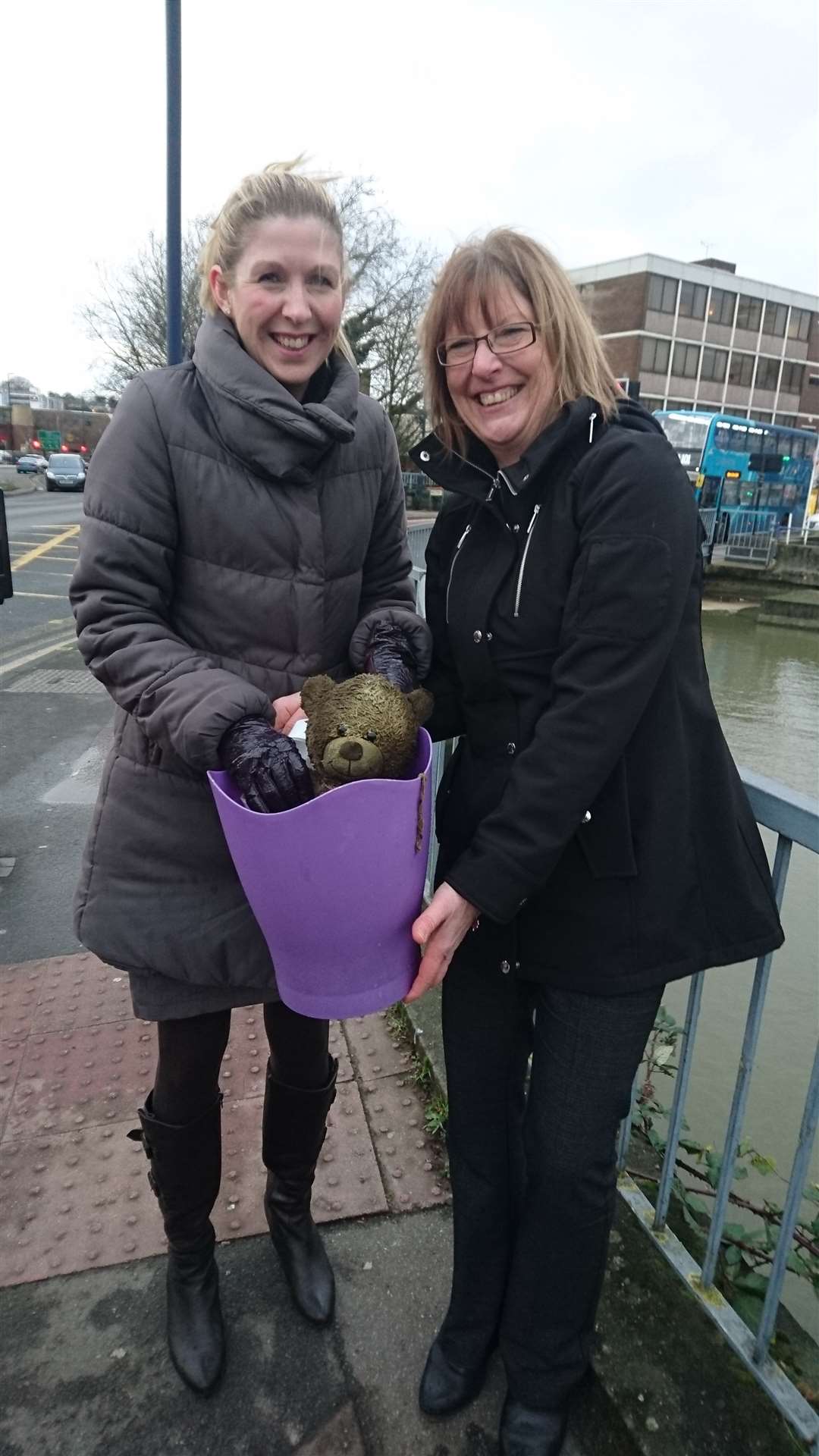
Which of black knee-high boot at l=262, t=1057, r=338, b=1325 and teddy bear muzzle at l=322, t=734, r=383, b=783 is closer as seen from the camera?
teddy bear muzzle at l=322, t=734, r=383, b=783

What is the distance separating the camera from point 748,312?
179 ft

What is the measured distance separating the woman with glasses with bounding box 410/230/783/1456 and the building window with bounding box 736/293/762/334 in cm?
6086

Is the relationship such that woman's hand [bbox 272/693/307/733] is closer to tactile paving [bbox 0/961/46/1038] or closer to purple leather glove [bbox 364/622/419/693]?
purple leather glove [bbox 364/622/419/693]

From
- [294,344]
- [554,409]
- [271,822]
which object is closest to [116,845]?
[271,822]

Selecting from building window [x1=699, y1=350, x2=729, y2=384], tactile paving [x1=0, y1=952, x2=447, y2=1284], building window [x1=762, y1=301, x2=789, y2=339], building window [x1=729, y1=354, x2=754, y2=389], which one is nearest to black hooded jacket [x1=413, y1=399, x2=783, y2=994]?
tactile paving [x1=0, y1=952, x2=447, y2=1284]

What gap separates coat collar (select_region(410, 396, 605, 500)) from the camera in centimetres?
137

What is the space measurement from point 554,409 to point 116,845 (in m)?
1.06

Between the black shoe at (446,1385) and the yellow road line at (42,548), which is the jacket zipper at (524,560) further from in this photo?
the yellow road line at (42,548)

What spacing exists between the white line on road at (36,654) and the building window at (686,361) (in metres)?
51.6

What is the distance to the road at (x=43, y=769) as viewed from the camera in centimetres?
338

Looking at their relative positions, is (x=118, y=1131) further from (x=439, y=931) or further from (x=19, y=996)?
(x=439, y=931)

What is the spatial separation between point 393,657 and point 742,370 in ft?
202

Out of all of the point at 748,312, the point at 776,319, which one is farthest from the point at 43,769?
the point at 776,319

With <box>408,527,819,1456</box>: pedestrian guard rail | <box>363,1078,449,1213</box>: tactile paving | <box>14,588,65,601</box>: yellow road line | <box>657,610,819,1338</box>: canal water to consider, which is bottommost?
<box>657,610,819,1338</box>: canal water
